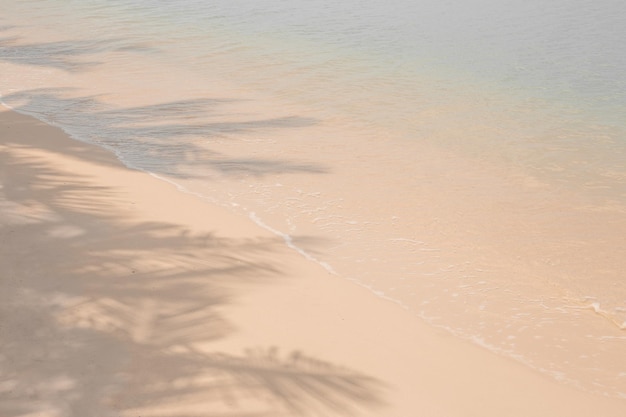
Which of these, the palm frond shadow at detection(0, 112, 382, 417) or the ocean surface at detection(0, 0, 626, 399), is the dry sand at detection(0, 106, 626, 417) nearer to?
the palm frond shadow at detection(0, 112, 382, 417)

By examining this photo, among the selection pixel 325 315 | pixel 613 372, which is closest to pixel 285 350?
pixel 325 315

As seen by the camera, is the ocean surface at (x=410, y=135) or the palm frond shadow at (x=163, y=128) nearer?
the ocean surface at (x=410, y=135)

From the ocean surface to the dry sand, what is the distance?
308 mm

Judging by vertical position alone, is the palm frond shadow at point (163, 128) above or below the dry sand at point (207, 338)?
above

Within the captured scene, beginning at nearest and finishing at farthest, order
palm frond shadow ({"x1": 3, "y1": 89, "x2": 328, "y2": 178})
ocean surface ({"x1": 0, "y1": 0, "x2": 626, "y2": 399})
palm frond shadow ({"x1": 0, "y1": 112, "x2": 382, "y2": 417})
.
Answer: palm frond shadow ({"x1": 0, "y1": 112, "x2": 382, "y2": 417}) < ocean surface ({"x1": 0, "y1": 0, "x2": 626, "y2": 399}) < palm frond shadow ({"x1": 3, "y1": 89, "x2": 328, "y2": 178})

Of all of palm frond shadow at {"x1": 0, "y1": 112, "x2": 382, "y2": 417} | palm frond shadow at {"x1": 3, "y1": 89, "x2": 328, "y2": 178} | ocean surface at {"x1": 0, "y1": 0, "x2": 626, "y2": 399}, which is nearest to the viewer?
palm frond shadow at {"x1": 0, "y1": 112, "x2": 382, "y2": 417}

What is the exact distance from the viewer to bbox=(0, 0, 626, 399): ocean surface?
507cm

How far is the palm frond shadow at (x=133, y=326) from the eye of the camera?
3650 mm

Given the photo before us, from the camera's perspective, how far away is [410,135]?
8.16m

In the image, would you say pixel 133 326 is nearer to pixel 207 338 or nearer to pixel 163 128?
pixel 207 338

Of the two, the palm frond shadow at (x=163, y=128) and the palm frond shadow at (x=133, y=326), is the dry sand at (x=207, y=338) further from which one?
the palm frond shadow at (x=163, y=128)

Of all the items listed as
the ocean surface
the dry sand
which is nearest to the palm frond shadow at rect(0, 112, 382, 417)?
the dry sand

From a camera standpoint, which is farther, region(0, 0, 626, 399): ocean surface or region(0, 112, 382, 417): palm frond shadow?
region(0, 0, 626, 399): ocean surface

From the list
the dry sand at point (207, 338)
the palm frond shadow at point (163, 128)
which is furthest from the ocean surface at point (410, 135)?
the dry sand at point (207, 338)
